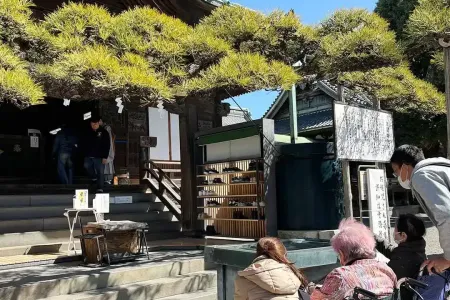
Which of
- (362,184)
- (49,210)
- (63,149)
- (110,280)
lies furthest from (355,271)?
(63,149)

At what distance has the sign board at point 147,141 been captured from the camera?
12.5 m

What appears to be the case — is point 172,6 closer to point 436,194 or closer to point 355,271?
point 436,194

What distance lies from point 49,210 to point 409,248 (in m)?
7.46

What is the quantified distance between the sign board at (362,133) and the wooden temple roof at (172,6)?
14.3 ft

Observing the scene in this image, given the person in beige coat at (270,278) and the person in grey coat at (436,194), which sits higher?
the person in grey coat at (436,194)

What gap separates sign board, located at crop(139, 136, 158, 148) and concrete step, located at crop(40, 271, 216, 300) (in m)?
6.34

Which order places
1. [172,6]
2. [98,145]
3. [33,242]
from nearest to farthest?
[33,242] → [172,6] → [98,145]

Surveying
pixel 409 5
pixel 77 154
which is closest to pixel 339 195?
pixel 77 154

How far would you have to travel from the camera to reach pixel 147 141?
12609 millimetres

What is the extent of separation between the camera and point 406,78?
346 inches

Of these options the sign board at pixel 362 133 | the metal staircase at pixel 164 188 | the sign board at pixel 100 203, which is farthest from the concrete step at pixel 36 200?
the sign board at pixel 362 133

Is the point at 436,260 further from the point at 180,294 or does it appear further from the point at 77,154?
the point at 77,154

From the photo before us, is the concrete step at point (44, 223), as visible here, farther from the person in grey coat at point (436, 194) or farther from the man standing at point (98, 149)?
the person in grey coat at point (436, 194)

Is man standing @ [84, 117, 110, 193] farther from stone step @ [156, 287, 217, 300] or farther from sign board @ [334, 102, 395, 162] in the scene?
sign board @ [334, 102, 395, 162]
